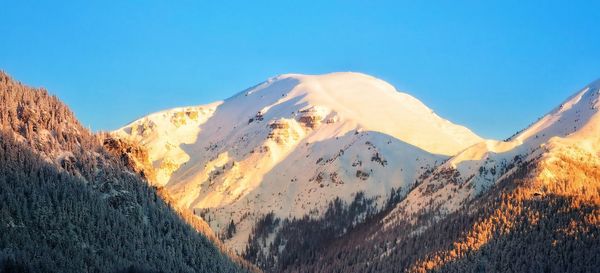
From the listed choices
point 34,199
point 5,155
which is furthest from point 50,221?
point 5,155

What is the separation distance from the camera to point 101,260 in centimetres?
19862

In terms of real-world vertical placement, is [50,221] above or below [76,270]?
above

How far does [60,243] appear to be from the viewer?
629 feet

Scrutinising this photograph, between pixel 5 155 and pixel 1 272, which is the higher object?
pixel 5 155

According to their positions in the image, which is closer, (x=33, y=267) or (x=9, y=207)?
(x=33, y=267)

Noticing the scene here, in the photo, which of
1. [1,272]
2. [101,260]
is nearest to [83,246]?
[101,260]

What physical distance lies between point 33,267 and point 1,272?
9561 mm

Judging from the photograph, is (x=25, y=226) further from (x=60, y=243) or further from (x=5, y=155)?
(x=5, y=155)

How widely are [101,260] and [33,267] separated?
27.2 m

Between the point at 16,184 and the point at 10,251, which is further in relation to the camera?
the point at 16,184

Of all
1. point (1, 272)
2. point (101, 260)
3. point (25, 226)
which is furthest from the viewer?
point (101, 260)

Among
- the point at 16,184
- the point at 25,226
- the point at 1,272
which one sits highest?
the point at 16,184

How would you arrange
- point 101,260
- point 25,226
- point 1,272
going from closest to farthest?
point 1,272
point 25,226
point 101,260

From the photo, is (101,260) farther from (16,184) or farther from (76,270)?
(16,184)
